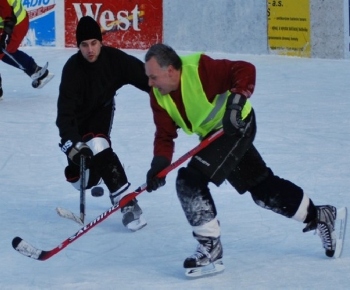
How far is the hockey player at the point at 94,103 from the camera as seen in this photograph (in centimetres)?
504

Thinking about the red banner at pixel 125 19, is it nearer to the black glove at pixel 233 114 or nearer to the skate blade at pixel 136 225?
the skate blade at pixel 136 225

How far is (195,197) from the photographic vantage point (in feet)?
14.2

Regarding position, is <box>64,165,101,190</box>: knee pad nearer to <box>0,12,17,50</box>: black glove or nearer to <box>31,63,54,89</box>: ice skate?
<box>0,12,17,50</box>: black glove

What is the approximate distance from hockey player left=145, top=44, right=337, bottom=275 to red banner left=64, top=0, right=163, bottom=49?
213 inches

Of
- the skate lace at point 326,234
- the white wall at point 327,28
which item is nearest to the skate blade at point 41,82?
the white wall at point 327,28

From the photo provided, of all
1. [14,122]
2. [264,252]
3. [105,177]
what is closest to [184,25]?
[14,122]

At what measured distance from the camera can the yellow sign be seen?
357 inches

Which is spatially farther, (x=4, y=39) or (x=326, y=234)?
(x=4, y=39)

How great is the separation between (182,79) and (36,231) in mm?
1291

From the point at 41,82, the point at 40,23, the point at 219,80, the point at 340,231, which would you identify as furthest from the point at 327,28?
the point at 219,80

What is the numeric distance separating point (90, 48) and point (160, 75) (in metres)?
0.89

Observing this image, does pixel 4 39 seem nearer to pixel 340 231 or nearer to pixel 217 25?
pixel 217 25

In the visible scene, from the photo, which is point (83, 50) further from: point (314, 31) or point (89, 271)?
point (314, 31)

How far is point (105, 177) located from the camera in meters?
5.23
